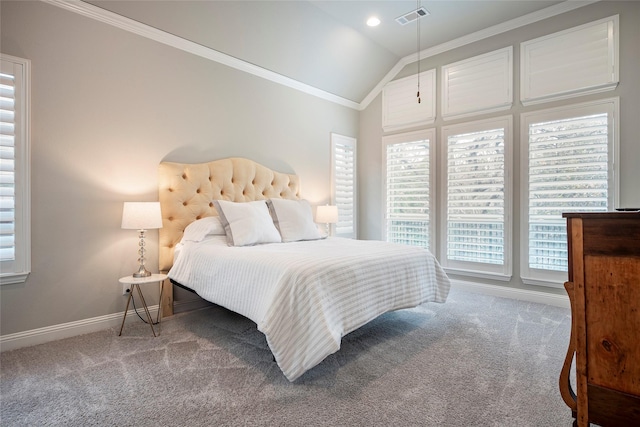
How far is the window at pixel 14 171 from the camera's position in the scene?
239 cm

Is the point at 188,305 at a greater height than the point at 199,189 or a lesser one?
lesser

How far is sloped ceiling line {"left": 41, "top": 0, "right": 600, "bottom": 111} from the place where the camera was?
282 cm

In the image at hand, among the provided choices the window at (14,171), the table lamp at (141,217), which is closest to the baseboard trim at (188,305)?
the table lamp at (141,217)

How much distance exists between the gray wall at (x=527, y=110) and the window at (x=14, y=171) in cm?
414

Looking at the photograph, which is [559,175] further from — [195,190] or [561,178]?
[195,190]

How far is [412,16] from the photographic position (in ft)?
12.3

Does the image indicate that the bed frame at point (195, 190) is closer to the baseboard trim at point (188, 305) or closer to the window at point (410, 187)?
the baseboard trim at point (188, 305)

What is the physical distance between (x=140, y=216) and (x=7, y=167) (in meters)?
0.93

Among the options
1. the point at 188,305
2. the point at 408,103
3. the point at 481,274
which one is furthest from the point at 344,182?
the point at 188,305

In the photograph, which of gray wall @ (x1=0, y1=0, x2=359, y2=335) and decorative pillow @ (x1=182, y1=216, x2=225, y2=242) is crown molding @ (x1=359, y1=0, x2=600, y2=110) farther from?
decorative pillow @ (x1=182, y1=216, x2=225, y2=242)

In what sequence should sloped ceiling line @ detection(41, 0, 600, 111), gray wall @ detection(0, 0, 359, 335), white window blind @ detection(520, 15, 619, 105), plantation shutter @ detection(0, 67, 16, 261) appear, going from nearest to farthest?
plantation shutter @ detection(0, 67, 16, 261)
gray wall @ detection(0, 0, 359, 335)
sloped ceiling line @ detection(41, 0, 600, 111)
white window blind @ detection(520, 15, 619, 105)

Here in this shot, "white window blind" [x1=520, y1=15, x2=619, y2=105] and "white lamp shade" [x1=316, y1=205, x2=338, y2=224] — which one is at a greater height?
"white window blind" [x1=520, y1=15, x2=619, y2=105]

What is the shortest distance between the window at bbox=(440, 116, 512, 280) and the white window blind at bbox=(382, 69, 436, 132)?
43cm

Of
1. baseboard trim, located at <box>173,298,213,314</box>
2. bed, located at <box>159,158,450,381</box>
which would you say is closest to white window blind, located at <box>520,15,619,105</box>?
bed, located at <box>159,158,450,381</box>
